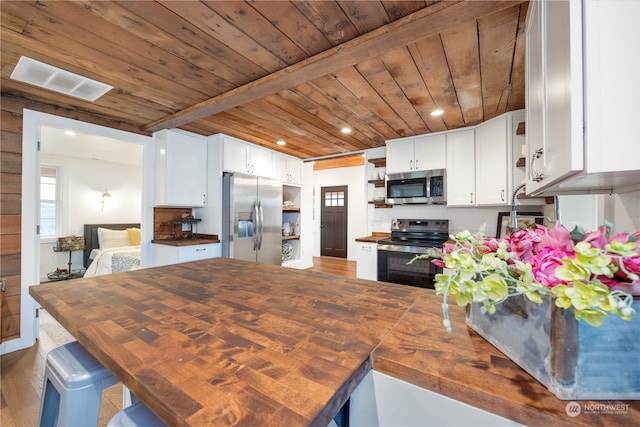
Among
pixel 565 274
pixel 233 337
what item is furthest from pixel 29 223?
pixel 565 274

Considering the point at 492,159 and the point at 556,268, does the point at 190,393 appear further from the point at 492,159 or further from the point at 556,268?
the point at 492,159

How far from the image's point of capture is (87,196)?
526 centimetres

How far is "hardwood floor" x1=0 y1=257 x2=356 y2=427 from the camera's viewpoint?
1644 mm

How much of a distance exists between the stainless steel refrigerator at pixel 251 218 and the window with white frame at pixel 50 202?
12.6ft

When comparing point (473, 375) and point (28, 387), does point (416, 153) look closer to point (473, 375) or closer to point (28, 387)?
point (473, 375)

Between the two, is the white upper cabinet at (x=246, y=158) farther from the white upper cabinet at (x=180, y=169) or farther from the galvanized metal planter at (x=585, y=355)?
the galvanized metal planter at (x=585, y=355)

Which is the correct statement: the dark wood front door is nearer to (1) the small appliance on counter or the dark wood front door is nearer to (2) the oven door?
(1) the small appliance on counter

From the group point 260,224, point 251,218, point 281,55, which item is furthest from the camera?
point 260,224

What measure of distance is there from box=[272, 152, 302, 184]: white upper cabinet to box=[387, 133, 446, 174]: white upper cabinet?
182 cm

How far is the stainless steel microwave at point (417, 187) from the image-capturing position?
3.32m

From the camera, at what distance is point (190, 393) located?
53 centimetres

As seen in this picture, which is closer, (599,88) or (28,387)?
(599,88)

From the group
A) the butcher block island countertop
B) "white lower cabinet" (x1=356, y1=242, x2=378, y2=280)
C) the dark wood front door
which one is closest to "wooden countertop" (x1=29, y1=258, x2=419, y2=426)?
the butcher block island countertop

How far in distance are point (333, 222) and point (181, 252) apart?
4466mm
